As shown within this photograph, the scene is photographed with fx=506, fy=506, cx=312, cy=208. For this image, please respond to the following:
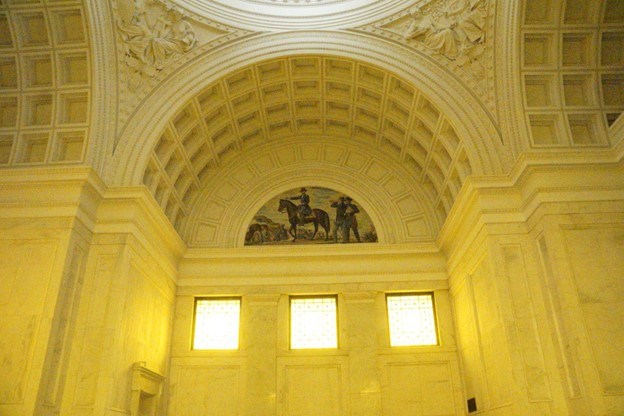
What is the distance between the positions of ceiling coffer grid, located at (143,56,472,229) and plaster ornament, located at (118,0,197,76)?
57.2 inches

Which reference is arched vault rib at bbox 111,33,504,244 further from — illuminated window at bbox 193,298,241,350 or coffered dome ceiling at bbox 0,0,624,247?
illuminated window at bbox 193,298,241,350

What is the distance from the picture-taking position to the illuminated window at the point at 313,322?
1623cm

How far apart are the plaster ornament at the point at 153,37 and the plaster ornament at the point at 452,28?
661cm

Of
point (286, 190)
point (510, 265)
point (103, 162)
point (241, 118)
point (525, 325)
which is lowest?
point (525, 325)

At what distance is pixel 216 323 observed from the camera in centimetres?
1653

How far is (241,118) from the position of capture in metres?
17.5

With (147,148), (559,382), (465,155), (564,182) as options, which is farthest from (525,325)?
(147,148)

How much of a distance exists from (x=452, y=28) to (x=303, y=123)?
650 cm

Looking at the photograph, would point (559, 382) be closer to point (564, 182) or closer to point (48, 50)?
point (564, 182)

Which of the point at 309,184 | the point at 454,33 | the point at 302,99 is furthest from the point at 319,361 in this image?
the point at 454,33

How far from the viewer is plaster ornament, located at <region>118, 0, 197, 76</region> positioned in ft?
45.8

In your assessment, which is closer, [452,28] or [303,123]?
[452,28]

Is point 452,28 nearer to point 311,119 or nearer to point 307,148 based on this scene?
point 311,119

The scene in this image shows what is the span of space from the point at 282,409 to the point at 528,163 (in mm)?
9720
